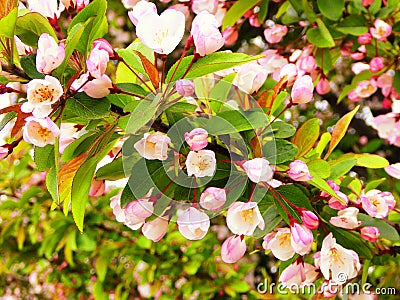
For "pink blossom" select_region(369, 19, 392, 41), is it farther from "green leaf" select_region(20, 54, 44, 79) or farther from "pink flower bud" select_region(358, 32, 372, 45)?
"green leaf" select_region(20, 54, 44, 79)

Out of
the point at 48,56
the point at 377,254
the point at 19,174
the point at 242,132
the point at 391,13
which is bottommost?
the point at 19,174

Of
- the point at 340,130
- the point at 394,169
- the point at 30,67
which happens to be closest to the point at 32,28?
the point at 30,67

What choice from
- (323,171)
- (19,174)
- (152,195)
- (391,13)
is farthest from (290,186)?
(19,174)

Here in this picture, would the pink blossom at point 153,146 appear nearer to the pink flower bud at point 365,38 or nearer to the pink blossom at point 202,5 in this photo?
the pink blossom at point 202,5

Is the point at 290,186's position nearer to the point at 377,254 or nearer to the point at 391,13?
the point at 377,254

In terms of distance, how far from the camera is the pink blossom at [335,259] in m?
0.61

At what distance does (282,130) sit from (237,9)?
522 mm

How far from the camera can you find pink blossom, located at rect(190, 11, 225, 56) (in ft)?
1.67

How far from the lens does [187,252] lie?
1413 millimetres

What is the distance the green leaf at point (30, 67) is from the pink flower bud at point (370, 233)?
44 centimetres

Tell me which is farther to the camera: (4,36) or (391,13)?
(391,13)

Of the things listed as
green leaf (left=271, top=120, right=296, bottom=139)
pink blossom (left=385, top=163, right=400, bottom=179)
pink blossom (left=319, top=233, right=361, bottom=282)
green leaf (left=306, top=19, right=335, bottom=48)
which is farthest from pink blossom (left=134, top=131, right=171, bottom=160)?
green leaf (left=306, top=19, right=335, bottom=48)

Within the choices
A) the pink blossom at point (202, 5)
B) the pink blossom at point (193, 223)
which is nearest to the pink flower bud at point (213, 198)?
the pink blossom at point (193, 223)

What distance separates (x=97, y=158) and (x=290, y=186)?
222 millimetres
